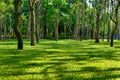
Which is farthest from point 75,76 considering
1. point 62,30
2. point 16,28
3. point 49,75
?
point 62,30

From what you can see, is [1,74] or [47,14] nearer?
[1,74]

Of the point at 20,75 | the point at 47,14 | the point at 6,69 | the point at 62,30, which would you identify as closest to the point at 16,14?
the point at 6,69

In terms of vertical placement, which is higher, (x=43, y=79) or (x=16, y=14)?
(x=16, y=14)

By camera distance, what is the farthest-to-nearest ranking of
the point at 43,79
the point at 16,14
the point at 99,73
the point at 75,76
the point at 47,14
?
the point at 47,14, the point at 16,14, the point at 99,73, the point at 75,76, the point at 43,79

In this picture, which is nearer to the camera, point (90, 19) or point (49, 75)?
point (49, 75)

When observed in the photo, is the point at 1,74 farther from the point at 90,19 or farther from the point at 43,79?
the point at 90,19

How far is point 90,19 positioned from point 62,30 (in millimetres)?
19576

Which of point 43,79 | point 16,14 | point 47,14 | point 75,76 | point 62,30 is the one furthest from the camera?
point 62,30

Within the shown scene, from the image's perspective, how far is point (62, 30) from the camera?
12850 centimetres

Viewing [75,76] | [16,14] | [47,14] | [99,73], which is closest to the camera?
[75,76]

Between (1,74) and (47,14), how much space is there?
8571cm

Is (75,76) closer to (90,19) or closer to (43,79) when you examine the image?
(43,79)

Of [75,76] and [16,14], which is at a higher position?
[16,14]

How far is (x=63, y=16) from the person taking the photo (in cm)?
11150
